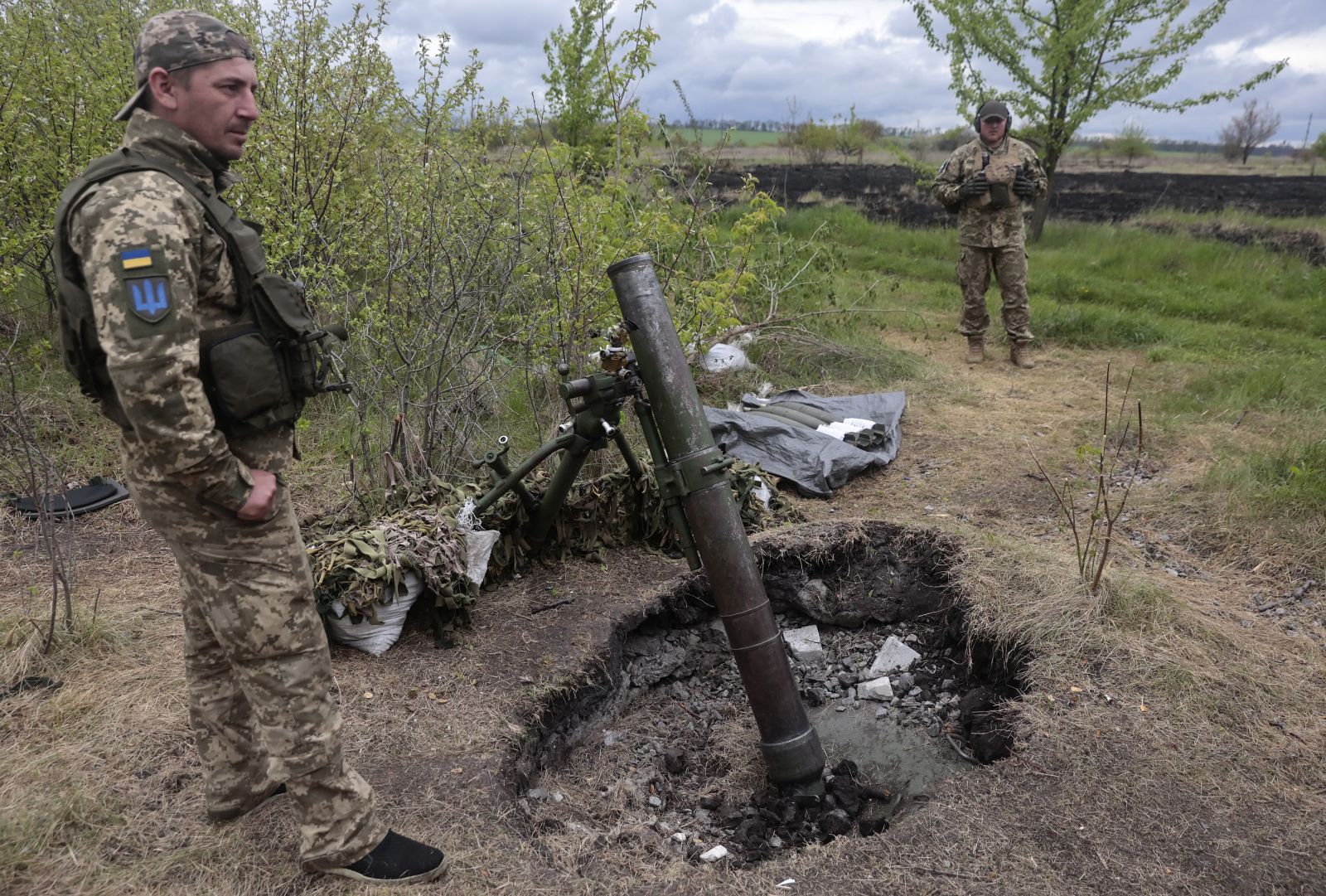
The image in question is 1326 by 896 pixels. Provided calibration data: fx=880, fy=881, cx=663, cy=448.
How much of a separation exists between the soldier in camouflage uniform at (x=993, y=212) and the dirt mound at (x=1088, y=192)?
20.5 feet

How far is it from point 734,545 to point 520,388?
3002mm

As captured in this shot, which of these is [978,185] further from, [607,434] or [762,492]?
[607,434]

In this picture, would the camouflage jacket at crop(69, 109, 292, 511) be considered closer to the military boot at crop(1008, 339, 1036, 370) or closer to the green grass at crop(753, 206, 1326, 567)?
the green grass at crop(753, 206, 1326, 567)

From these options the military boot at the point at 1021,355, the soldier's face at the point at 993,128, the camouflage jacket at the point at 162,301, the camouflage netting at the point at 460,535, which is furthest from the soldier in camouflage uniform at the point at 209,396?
the military boot at the point at 1021,355

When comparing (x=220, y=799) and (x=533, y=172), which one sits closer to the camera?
(x=220, y=799)

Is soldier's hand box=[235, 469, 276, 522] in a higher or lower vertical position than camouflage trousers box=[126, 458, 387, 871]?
higher

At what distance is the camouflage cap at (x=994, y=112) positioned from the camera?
24.5ft

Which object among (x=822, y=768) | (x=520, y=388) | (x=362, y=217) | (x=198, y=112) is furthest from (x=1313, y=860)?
(x=362, y=217)

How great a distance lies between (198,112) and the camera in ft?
6.75

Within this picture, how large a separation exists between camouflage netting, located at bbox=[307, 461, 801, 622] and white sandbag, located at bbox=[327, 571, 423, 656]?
0.03 metres

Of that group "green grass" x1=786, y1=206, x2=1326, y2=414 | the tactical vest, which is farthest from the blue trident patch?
"green grass" x1=786, y1=206, x2=1326, y2=414

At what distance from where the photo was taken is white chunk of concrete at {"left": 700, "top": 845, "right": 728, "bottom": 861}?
2.79 metres

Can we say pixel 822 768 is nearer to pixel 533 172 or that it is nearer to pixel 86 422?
pixel 533 172

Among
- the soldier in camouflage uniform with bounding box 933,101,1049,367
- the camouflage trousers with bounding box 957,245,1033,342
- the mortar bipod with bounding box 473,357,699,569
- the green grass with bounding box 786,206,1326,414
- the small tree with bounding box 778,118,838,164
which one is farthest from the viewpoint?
the small tree with bounding box 778,118,838,164
